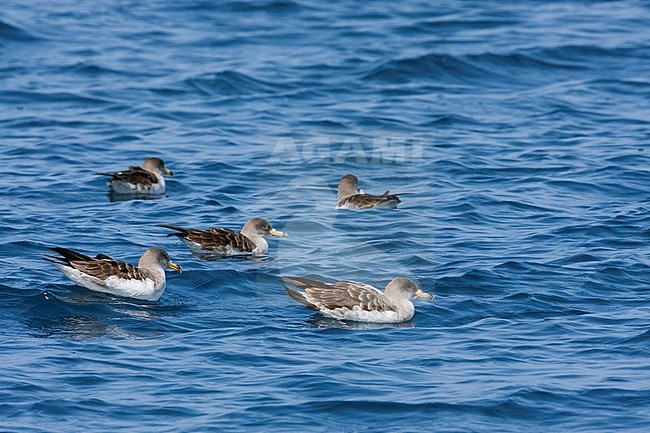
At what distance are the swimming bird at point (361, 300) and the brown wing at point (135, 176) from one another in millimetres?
5649

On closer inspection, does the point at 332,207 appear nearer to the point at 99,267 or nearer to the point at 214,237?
the point at 214,237

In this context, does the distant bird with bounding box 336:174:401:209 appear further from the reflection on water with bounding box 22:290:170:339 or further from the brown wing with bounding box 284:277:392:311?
the reflection on water with bounding box 22:290:170:339

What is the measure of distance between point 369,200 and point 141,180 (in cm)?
342

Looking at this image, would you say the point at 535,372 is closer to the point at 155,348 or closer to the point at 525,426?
the point at 525,426

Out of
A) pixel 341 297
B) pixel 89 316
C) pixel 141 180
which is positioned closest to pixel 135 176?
pixel 141 180

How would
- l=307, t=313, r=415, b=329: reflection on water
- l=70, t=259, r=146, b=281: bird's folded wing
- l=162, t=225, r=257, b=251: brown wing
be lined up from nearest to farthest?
1. l=307, t=313, r=415, b=329: reflection on water
2. l=70, t=259, r=146, b=281: bird's folded wing
3. l=162, t=225, r=257, b=251: brown wing

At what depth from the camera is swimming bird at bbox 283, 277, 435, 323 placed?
12.1 m

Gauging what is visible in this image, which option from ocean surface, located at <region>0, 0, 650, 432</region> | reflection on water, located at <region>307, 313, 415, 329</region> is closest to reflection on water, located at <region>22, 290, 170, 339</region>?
ocean surface, located at <region>0, 0, 650, 432</region>

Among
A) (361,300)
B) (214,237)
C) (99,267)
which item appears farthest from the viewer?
(214,237)

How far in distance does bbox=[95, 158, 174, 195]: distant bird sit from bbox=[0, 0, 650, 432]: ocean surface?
0.22 meters

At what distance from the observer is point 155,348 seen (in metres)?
11.2

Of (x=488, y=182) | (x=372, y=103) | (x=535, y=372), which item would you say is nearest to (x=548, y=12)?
(x=372, y=103)

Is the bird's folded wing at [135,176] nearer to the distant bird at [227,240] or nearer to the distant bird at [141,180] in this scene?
the distant bird at [141,180]

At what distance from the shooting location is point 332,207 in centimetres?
1742
